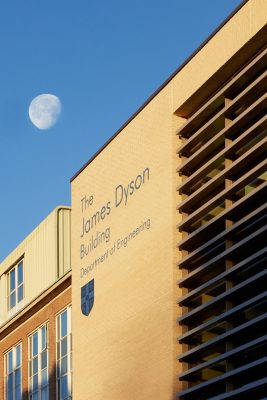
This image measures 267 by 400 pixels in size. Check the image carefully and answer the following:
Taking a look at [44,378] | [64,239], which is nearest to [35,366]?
[44,378]

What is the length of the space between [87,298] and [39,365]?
9279 mm

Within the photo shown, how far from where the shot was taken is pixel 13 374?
159ft

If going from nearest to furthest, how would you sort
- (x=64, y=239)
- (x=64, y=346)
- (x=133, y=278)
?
(x=133, y=278)
(x=64, y=346)
(x=64, y=239)

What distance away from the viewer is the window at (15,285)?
5044 centimetres

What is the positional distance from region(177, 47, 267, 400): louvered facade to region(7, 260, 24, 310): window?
19461 mm

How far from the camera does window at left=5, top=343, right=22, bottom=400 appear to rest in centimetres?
4788

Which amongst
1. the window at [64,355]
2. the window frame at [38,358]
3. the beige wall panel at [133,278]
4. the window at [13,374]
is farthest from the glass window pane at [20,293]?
the beige wall panel at [133,278]

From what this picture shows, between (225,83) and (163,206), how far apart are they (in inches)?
155

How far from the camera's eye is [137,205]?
3412 cm

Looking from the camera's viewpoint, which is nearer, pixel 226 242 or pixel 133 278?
pixel 226 242

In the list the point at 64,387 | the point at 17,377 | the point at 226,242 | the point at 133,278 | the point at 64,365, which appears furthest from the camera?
the point at 17,377

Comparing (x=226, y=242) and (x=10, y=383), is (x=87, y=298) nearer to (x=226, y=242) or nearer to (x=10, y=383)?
(x=226, y=242)

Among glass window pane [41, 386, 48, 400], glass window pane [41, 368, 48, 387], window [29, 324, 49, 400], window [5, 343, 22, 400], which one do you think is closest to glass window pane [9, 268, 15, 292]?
window [5, 343, 22, 400]

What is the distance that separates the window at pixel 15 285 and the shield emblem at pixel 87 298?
13.3 m
